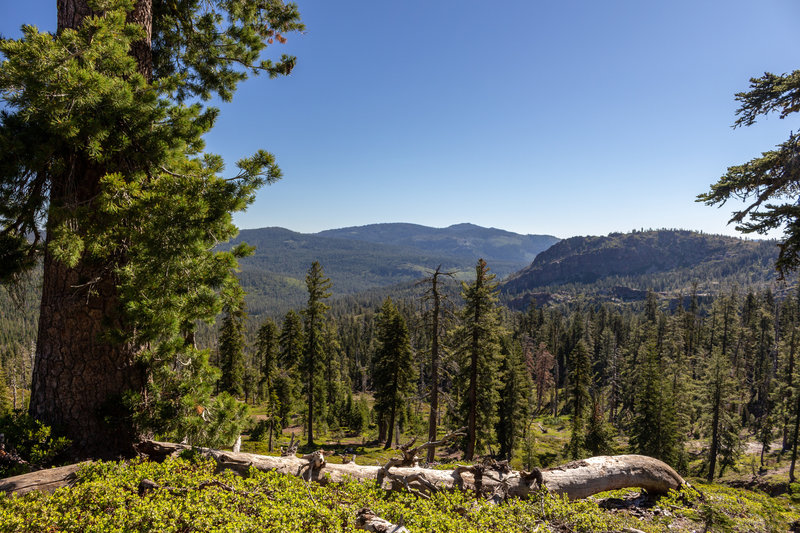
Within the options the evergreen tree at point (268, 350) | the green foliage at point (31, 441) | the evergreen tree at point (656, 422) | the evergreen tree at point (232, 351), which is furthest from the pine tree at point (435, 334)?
the evergreen tree at point (656, 422)

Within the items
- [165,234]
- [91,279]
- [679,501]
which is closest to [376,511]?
[165,234]

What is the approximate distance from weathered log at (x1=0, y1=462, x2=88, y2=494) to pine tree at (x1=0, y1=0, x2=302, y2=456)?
0.76 m

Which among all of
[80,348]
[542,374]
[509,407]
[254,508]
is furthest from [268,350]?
[542,374]

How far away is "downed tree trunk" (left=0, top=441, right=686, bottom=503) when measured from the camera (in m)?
6.29

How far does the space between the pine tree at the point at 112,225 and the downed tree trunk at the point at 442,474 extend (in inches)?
39.8

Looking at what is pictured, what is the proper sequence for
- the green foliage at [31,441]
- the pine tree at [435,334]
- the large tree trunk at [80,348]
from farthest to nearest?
the pine tree at [435,334], the large tree trunk at [80,348], the green foliage at [31,441]

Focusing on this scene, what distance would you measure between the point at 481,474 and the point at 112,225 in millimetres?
7863

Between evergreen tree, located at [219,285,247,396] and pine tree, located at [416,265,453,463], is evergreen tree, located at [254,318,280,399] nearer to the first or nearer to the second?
evergreen tree, located at [219,285,247,396]

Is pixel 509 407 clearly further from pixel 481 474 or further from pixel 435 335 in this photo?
pixel 481 474

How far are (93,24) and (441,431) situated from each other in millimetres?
45960

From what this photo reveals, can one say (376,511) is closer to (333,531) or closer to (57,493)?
(333,531)

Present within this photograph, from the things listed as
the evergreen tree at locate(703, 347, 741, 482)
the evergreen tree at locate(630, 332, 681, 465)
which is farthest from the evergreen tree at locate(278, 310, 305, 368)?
the evergreen tree at locate(703, 347, 741, 482)

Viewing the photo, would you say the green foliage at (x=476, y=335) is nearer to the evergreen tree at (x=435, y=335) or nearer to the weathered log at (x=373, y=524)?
the evergreen tree at (x=435, y=335)

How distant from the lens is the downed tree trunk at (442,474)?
6293 mm
